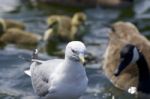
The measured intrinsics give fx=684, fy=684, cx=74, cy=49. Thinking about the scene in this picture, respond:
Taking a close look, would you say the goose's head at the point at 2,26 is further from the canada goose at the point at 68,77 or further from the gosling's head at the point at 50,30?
the canada goose at the point at 68,77

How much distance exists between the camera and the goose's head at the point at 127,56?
898 cm

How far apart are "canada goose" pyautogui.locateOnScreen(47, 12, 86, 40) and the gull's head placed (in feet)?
14.3

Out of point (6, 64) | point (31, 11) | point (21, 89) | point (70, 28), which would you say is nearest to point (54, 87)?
point (21, 89)

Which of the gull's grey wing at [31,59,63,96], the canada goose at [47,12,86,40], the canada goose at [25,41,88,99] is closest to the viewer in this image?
the canada goose at [25,41,88,99]

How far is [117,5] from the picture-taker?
13289 mm

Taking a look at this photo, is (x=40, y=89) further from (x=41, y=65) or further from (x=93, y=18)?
(x=93, y=18)

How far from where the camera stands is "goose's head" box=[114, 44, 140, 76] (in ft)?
29.5

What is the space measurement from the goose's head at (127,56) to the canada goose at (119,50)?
2.0 inches

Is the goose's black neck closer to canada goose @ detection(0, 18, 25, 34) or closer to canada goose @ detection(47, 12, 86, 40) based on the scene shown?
canada goose @ detection(47, 12, 86, 40)

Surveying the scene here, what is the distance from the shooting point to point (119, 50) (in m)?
9.95

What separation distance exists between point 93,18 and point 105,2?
101cm

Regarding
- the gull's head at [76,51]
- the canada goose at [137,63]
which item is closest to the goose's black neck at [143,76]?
the canada goose at [137,63]

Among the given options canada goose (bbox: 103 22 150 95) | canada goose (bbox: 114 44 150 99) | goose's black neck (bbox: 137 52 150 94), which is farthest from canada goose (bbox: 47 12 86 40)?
goose's black neck (bbox: 137 52 150 94)

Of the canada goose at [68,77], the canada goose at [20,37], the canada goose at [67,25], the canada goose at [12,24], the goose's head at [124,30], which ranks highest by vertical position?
the canada goose at [12,24]
